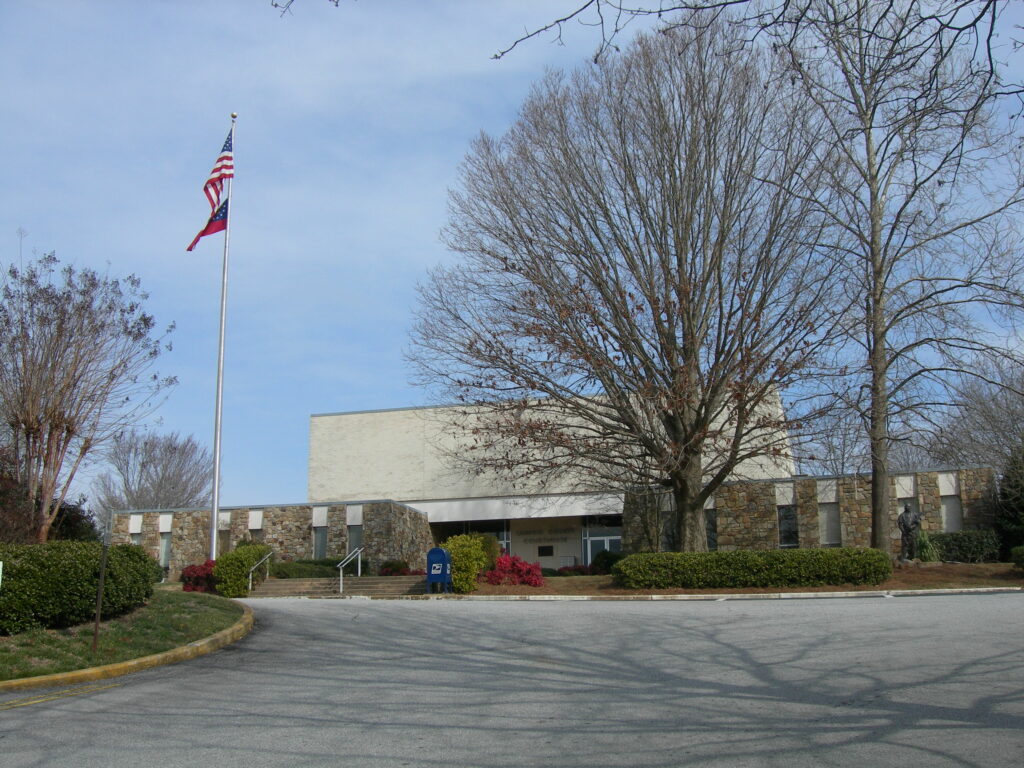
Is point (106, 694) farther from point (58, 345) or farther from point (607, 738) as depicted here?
point (58, 345)

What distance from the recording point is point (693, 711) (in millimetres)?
7500

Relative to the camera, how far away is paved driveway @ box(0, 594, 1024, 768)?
6461mm

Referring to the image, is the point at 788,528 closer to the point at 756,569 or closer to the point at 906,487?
the point at 906,487

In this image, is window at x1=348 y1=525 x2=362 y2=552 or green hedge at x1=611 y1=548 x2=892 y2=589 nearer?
green hedge at x1=611 y1=548 x2=892 y2=589

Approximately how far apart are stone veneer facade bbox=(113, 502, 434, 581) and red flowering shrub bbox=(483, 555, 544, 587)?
1029cm

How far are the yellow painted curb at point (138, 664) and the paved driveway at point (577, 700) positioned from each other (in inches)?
12.3

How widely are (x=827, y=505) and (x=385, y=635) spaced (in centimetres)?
2229

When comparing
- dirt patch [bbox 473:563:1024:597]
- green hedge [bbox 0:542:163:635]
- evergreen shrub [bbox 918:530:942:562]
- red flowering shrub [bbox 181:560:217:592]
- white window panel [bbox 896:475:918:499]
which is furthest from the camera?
white window panel [bbox 896:475:918:499]

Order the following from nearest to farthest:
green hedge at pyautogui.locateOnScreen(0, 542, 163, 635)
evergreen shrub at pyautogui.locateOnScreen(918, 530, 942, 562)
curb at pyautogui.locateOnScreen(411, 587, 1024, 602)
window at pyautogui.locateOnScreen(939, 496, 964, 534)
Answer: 1. green hedge at pyautogui.locateOnScreen(0, 542, 163, 635)
2. curb at pyautogui.locateOnScreen(411, 587, 1024, 602)
3. evergreen shrub at pyautogui.locateOnScreen(918, 530, 942, 562)
4. window at pyautogui.locateOnScreen(939, 496, 964, 534)

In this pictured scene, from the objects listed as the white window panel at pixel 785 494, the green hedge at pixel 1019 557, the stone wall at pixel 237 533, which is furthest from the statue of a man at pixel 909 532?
the stone wall at pixel 237 533

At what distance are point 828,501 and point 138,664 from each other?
83.8 feet

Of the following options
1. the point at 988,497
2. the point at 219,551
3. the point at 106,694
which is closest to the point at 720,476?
the point at 988,497

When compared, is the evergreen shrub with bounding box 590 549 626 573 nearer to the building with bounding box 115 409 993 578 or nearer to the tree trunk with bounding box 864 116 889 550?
the building with bounding box 115 409 993 578

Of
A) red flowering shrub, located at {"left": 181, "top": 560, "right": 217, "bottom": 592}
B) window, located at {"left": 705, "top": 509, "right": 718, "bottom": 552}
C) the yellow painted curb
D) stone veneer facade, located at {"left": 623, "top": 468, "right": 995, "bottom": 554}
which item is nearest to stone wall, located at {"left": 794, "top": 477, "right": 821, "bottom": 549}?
stone veneer facade, located at {"left": 623, "top": 468, "right": 995, "bottom": 554}
